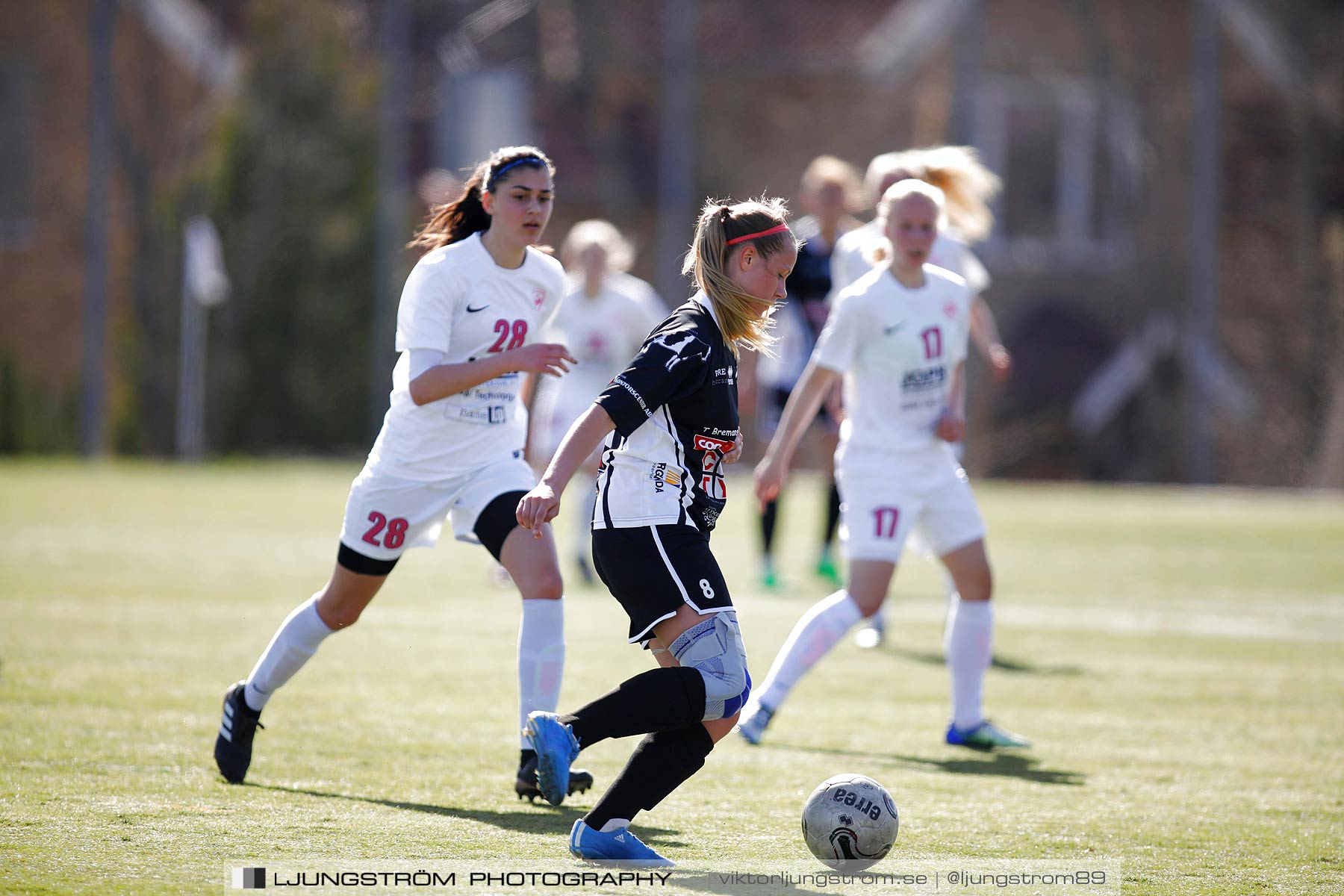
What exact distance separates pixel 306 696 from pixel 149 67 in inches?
869

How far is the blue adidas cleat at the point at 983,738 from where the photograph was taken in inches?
250

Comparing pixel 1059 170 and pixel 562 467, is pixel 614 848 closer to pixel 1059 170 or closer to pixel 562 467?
pixel 562 467

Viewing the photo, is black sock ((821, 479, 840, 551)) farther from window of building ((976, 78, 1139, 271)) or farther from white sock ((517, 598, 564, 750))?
window of building ((976, 78, 1139, 271))

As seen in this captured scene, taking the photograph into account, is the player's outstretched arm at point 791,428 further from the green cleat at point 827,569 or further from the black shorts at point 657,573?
the green cleat at point 827,569

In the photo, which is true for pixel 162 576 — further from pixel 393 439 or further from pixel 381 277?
pixel 381 277

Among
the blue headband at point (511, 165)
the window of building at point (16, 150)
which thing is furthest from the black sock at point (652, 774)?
the window of building at point (16, 150)

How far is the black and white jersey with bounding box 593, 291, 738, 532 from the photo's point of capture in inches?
175

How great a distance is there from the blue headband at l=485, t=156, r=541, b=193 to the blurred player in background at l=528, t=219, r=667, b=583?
587 centimetres

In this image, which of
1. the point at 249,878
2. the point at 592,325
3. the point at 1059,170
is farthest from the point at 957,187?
the point at 1059,170

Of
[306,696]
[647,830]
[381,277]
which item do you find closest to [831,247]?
[306,696]

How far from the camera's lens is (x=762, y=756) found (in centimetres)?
610

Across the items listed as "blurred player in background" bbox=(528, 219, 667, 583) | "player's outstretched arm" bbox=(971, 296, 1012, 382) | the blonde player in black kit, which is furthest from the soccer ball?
"blurred player in background" bbox=(528, 219, 667, 583)

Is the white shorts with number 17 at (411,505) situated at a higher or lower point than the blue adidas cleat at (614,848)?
higher

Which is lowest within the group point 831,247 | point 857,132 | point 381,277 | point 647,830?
point 647,830
